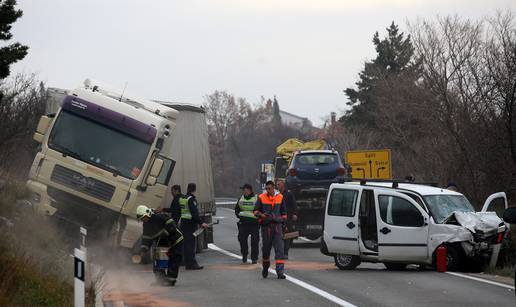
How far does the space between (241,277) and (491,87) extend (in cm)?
1933

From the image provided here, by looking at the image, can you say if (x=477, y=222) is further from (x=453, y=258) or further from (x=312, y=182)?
Answer: (x=312, y=182)

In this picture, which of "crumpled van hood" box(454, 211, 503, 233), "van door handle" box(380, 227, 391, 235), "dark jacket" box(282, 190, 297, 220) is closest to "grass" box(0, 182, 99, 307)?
"van door handle" box(380, 227, 391, 235)

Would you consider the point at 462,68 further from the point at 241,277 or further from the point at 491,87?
the point at 241,277

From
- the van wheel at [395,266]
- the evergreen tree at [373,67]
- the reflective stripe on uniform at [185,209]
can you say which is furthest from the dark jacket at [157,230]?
the evergreen tree at [373,67]

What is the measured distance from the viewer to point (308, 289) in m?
15.5

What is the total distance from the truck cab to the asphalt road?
54.3 inches

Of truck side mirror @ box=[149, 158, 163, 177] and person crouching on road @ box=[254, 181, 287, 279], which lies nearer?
person crouching on road @ box=[254, 181, 287, 279]

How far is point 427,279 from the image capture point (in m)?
16.9

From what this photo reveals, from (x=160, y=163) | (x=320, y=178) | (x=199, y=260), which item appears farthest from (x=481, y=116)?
(x=160, y=163)

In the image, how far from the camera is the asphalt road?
45.3ft

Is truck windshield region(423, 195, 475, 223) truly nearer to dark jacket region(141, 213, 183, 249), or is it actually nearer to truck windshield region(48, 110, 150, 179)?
dark jacket region(141, 213, 183, 249)

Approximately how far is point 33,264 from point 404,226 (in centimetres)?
779

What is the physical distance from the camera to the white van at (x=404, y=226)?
18484 millimetres

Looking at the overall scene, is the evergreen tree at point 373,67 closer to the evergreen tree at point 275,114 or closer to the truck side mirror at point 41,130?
the evergreen tree at point 275,114
